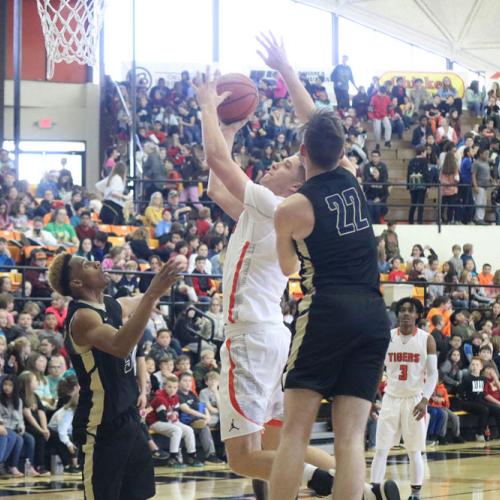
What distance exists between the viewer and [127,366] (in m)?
5.39

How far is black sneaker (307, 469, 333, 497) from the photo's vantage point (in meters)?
5.08

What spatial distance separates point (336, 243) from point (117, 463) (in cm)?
150

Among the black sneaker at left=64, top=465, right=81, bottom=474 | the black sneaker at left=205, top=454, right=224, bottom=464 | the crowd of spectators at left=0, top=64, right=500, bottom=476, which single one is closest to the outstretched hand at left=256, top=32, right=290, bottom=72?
the crowd of spectators at left=0, top=64, right=500, bottom=476

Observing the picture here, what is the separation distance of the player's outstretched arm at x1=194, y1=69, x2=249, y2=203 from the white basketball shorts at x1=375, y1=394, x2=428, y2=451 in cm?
408

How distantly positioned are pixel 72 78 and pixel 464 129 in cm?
966

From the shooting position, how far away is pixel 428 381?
30.2ft

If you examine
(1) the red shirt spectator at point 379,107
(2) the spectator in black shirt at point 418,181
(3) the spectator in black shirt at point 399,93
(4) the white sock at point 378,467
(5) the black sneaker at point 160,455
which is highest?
(3) the spectator in black shirt at point 399,93

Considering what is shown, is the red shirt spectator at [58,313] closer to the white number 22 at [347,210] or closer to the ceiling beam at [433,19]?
the white number 22 at [347,210]

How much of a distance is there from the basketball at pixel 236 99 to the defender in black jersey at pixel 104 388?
4.01 feet

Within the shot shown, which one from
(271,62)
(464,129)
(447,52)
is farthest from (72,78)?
(271,62)

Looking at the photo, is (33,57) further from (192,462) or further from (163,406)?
(192,462)

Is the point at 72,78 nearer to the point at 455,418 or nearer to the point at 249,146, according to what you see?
the point at 249,146

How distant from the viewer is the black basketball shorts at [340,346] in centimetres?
469

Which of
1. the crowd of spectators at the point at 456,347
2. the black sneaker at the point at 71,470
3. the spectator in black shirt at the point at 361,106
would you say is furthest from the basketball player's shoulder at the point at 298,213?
the spectator in black shirt at the point at 361,106
